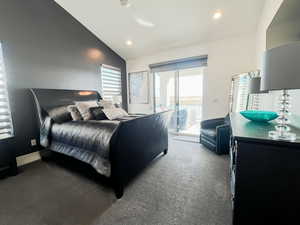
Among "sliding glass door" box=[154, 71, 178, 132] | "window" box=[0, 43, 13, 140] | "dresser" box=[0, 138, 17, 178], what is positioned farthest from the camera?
"sliding glass door" box=[154, 71, 178, 132]

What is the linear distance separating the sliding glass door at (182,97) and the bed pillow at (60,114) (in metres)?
2.82

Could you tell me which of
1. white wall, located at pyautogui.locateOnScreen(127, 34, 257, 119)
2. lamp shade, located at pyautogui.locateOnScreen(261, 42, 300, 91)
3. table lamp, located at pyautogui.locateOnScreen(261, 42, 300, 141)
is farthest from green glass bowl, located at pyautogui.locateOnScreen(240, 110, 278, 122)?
white wall, located at pyautogui.locateOnScreen(127, 34, 257, 119)

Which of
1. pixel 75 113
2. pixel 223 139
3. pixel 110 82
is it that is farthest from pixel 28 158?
pixel 223 139

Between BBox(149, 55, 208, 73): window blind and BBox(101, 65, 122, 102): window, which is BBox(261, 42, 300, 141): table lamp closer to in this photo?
BBox(149, 55, 208, 73): window blind

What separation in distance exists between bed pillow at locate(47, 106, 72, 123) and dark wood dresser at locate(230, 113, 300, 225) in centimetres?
285

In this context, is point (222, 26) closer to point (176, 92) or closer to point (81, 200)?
point (176, 92)

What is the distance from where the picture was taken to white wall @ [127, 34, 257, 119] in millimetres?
3275

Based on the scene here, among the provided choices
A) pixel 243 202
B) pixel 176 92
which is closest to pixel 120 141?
pixel 243 202

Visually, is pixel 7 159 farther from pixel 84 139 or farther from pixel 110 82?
pixel 110 82

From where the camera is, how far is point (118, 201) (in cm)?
164

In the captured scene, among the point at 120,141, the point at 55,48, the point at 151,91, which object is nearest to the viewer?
the point at 120,141

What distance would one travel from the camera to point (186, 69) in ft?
13.9

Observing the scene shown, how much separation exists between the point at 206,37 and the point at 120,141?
11.4ft

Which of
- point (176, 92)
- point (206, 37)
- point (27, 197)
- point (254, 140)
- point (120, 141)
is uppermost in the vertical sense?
point (206, 37)
